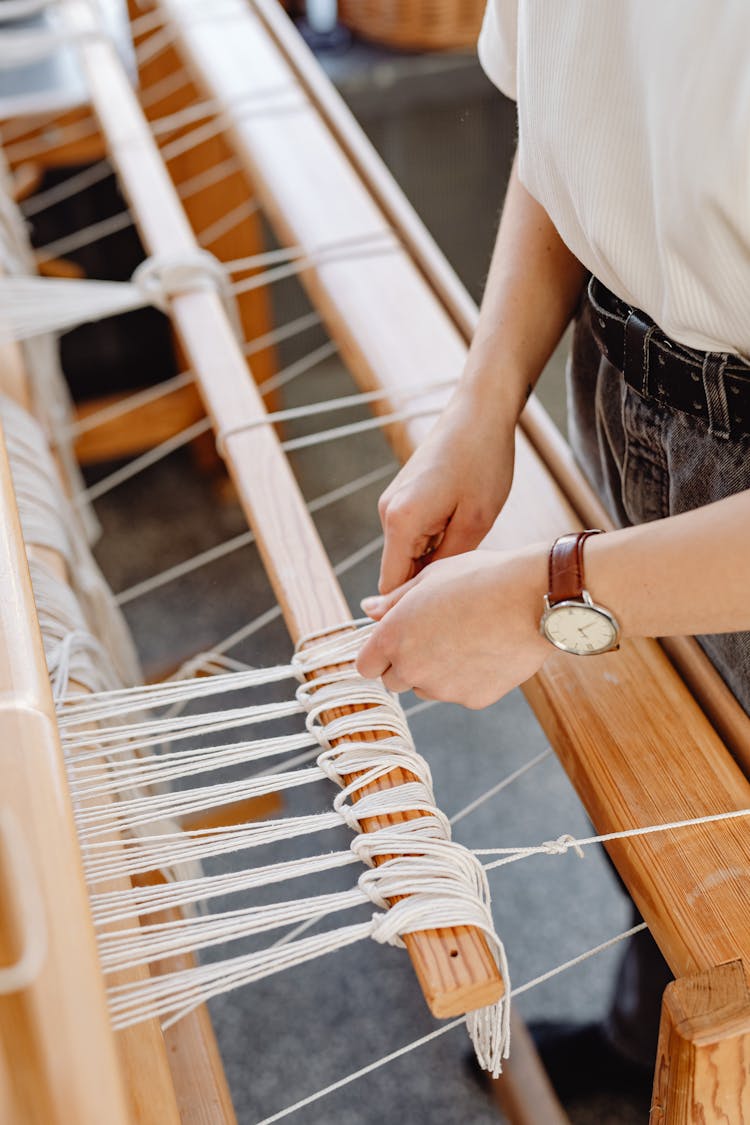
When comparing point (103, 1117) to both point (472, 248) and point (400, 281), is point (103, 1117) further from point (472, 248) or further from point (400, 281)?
point (472, 248)

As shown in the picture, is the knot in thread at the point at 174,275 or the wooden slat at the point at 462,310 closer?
the wooden slat at the point at 462,310

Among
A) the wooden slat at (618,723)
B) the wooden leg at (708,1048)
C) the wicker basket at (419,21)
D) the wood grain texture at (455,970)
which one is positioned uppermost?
the wicker basket at (419,21)


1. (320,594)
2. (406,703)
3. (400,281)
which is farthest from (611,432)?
(406,703)

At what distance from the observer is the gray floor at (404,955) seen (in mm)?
1245

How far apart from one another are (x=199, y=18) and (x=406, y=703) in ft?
3.09

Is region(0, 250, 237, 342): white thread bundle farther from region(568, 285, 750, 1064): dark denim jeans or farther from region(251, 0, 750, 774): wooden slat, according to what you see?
region(568, 285, 750, 1064): dark denim jeans

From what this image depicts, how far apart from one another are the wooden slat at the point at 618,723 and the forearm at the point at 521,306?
11 cm

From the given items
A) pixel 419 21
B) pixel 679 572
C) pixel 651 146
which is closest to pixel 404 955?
pixel 679 572

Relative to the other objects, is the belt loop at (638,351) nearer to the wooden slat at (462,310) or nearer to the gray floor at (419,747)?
the wooden slat at (462,310)

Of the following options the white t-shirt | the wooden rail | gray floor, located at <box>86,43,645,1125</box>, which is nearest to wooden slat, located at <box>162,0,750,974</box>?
the wooden rail

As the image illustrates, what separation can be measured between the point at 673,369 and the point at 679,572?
13cm

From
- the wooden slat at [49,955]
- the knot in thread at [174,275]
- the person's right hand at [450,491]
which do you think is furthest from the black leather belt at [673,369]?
the knot in thread at [174,275]

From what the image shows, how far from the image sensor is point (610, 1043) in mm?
1219

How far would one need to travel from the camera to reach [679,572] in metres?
0.52
